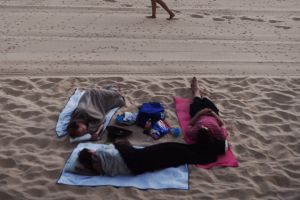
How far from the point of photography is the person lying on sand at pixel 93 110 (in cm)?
494

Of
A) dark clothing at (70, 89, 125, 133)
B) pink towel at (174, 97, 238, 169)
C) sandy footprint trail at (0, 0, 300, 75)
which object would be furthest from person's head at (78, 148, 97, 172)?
sandy footprint trail at (0, 0, 300, 75)

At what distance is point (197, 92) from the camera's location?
19.1 ft

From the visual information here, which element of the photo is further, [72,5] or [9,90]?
[72,5]

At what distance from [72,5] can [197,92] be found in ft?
13.8

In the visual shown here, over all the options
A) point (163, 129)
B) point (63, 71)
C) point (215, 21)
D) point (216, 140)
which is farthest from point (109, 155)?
point (215, 21)

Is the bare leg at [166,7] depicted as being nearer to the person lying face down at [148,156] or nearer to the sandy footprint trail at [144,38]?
the sandy footprint trail at [144,38]

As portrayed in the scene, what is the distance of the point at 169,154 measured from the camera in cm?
463

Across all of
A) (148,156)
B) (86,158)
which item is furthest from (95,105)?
(148,156)

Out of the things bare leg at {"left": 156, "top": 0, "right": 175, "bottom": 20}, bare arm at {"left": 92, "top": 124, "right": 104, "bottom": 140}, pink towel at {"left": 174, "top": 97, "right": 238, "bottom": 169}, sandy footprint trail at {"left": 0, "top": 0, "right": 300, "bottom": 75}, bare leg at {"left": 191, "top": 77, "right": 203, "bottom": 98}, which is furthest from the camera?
A: bare leg at {"left": 156, "top": 0, "right": 175, "bottom": 20}

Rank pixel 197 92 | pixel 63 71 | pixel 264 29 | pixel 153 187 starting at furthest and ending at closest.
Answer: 1. pixel 264 29
2. pixel 63 71
3. pixel 197 92
4. pixel 153 187

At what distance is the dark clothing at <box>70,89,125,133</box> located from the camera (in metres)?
5.15

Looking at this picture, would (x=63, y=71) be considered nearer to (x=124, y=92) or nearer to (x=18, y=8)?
(x=124, y=92)

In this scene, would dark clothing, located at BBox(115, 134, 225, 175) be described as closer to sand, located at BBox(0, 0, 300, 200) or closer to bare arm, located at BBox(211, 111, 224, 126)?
sand, located at BBox(0, 0, 300, 200)

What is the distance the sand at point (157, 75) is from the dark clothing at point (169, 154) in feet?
0.60
